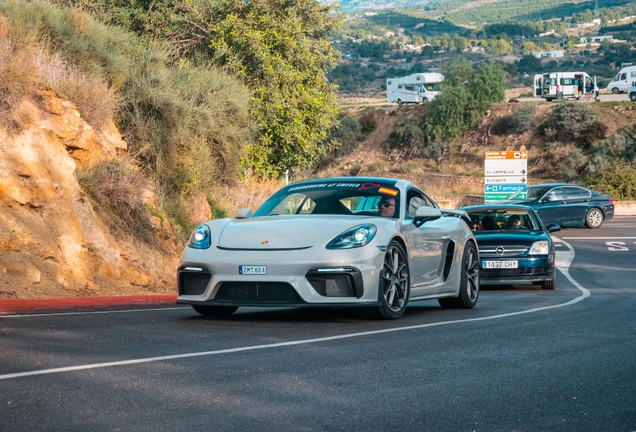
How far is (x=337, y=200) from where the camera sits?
35.5 ft

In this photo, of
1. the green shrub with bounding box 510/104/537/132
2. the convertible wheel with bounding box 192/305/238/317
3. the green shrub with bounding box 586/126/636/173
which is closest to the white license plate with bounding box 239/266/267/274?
the convertible wheel with bounding box 192/305/238/317

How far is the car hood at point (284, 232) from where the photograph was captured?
9.50 meters

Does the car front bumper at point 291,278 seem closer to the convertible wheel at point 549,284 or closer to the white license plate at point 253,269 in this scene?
the white license plate at point 253,269

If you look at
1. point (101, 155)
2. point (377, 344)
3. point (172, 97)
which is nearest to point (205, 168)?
point (172, 97)

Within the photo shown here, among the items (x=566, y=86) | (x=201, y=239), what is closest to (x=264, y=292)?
(x=201, y=239)

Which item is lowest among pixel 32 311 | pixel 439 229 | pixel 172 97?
pixel 32 311

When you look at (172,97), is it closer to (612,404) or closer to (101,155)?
(101,155)

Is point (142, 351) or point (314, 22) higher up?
point (314, 22)

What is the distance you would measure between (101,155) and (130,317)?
20.1 ft

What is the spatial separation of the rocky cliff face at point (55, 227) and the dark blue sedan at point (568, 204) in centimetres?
2527

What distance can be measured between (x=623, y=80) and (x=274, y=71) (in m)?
68.5

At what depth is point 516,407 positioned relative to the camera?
5.83m

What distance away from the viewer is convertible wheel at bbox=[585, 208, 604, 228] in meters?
38.8

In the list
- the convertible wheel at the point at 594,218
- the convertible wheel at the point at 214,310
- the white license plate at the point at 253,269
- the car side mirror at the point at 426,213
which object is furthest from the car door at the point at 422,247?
the convertible wheel at the point at 594,218
